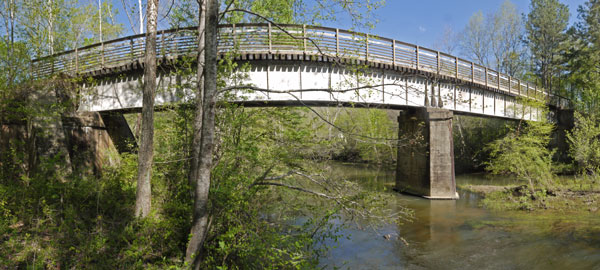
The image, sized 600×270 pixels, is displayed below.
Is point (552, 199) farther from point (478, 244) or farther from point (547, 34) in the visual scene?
point (547, 34)

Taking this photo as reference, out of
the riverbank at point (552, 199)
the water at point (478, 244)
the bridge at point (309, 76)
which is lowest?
the water at point (478, 244)

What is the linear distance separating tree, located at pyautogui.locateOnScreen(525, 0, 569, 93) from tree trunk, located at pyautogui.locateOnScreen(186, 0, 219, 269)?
46790mm

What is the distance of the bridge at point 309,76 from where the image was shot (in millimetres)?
11797

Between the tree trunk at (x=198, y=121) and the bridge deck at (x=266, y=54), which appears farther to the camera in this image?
the bridge deck at (x=266, y=54)

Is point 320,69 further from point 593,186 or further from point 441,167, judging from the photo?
point 593,186

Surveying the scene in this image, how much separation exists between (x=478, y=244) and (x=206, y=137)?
30.5 feet

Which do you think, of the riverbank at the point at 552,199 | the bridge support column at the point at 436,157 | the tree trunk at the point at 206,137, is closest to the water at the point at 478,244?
the riverbank at the point at 552,199

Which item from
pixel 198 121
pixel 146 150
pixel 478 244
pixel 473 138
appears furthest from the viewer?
pixel 473 138

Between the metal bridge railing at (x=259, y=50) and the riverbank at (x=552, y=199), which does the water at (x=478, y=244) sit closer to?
the riverbank at (x=552, y=199)

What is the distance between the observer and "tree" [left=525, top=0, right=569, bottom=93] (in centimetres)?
3944

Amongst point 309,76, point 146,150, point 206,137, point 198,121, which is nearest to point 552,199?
point 309,76

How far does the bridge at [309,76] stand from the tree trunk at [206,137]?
8.61 ft

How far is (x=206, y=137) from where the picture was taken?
5480 millimetres

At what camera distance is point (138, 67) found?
1324cm
